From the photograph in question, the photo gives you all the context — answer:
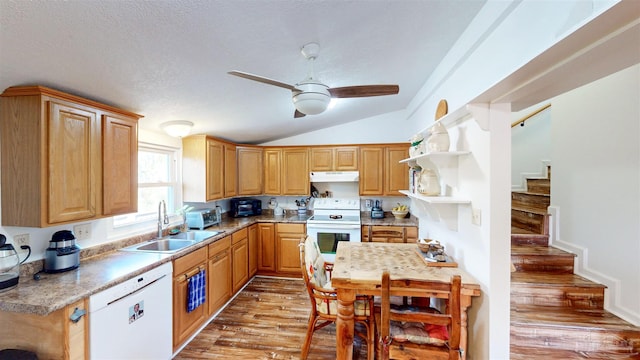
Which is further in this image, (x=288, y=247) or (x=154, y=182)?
(x=288, y=247)

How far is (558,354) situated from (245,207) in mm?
3777

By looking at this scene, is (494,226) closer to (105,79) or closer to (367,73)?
(367,73)

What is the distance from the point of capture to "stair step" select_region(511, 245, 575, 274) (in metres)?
2.14

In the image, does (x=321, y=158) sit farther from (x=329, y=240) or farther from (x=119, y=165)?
(x=119, y=165)

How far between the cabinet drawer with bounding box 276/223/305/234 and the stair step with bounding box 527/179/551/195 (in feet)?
10.3

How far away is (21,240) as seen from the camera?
1.56 meters

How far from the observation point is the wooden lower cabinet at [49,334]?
4.05 ft

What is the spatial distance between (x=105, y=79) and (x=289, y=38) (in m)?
1.22

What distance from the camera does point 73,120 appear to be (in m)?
1.55

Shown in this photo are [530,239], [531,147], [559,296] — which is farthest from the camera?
[531,147]

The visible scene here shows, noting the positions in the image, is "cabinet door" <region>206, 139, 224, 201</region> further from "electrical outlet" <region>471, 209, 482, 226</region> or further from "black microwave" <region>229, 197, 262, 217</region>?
"electrical outlet" <region>471, 209, 482, 226</region>

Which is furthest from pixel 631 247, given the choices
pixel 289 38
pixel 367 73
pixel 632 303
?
pixel 289 38

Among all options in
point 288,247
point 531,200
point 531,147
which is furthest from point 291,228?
point 531,147

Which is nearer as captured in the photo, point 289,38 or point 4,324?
point 4,324
